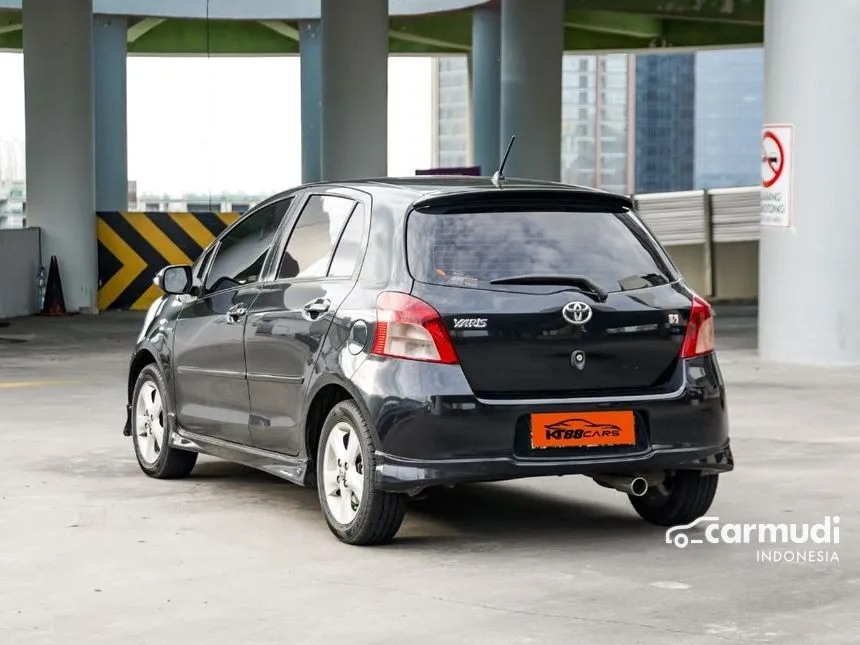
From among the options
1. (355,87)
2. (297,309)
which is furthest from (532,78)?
(297,309)

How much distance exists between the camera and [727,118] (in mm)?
169250

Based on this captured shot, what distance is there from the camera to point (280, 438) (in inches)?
314

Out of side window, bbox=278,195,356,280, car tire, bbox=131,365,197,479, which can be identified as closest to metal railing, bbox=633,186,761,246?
car tire, bbox=131,365,197,479

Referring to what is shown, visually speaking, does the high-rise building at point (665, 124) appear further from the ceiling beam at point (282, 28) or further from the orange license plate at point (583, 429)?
the orange license plate at point (583, 429)

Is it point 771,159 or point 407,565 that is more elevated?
point 771,159

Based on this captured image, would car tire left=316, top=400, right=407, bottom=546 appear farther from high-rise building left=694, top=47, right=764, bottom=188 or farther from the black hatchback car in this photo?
high-rise building left=694, top=47, right=764, bottom=188

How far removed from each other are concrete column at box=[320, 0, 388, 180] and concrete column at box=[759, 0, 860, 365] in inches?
345

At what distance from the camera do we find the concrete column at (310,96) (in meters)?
43.9

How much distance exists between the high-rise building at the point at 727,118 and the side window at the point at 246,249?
15172 cm

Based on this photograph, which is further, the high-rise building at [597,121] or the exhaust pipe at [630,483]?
the high-rise building at [597,121]

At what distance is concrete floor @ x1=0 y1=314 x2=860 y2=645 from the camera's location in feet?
19.2

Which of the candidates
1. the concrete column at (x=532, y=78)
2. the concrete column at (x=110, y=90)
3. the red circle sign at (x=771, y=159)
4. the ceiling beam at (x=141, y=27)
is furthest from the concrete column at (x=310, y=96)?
the red circle sign at (x=771, y=159)

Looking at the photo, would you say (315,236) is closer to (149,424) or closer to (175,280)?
(175,280)

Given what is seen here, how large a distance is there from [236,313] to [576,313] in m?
2.01
